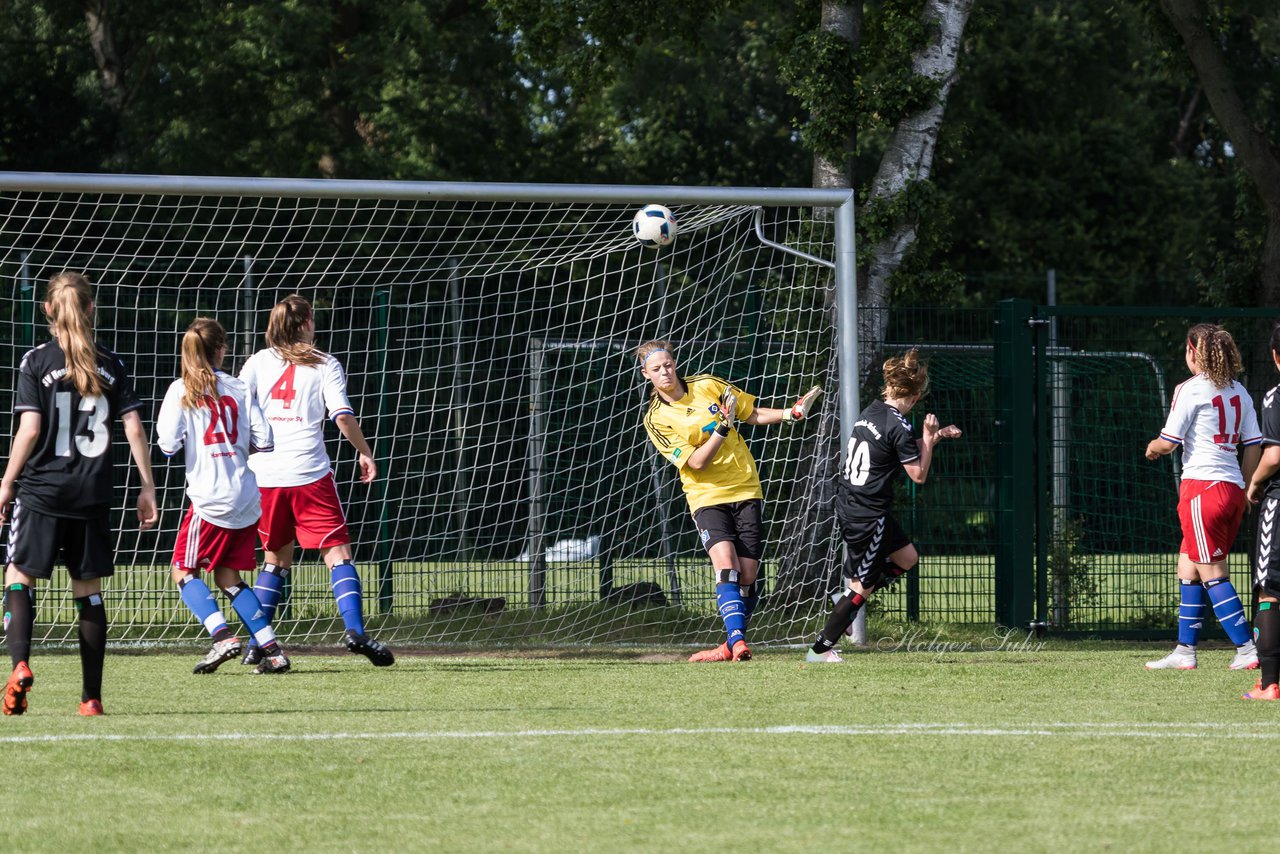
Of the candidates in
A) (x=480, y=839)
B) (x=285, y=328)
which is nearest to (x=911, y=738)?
A: (x=480, y=839)

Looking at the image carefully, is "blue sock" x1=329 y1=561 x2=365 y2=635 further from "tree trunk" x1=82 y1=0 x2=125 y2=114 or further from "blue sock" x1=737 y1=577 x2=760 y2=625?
"tree trunk" x1=82 y1=0 x2=125 y2=114

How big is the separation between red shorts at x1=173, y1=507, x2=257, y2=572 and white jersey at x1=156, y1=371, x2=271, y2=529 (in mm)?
62

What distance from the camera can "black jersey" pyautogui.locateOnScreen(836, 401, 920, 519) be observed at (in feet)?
28.5

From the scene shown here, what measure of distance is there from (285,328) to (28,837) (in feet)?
14.2

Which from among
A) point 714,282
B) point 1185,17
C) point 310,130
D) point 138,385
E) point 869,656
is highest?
point 310,130

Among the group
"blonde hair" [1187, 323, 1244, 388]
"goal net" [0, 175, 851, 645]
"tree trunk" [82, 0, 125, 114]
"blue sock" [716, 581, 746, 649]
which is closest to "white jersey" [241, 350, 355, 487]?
"goal net" [0, 175, 851, 645]

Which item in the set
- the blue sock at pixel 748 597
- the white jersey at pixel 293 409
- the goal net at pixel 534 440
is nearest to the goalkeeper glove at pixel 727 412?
the blue sock at pixel 748 597

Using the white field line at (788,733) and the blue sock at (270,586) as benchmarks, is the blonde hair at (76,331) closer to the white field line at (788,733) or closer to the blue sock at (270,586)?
the white field line at (788,733)

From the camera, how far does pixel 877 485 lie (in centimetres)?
880

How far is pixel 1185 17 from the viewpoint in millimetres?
13055

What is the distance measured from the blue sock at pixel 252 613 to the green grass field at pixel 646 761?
9.4 inches

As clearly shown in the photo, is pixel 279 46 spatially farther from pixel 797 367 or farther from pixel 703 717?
pixel 703 717

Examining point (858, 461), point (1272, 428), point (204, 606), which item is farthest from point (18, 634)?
point (1272, 428)

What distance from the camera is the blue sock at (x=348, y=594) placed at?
829cm
